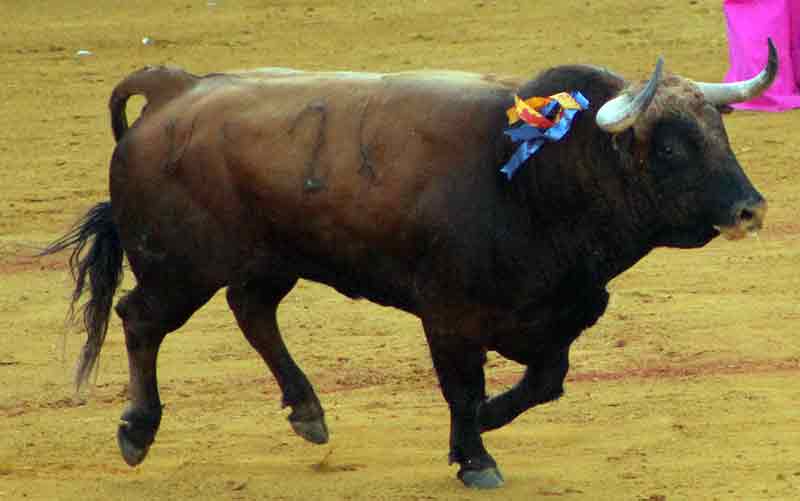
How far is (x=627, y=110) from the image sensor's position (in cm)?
720

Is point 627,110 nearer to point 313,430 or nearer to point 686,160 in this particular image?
point 686,160

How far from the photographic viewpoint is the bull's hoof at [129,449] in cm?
831

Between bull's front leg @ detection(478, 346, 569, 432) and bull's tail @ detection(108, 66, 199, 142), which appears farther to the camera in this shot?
bull's tail @ detection(108, 66, 199, 142)

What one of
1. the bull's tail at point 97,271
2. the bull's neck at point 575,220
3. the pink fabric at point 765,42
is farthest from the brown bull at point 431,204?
the pink fabric at point 765,42

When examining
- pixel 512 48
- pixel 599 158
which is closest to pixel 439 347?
pixel 599 158

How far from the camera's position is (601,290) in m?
7.77

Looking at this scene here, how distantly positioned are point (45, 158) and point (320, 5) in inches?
200

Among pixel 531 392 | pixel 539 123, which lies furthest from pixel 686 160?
pixel 531 392

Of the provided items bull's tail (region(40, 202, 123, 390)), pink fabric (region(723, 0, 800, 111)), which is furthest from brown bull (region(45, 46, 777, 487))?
pink fabric (region(723, 0, 800, 111))

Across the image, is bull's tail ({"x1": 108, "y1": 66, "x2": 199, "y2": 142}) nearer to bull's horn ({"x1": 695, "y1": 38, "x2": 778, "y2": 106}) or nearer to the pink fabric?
bull's horn ({"x1": 695, "y1": 38, "x2": 778, "y2": 106})

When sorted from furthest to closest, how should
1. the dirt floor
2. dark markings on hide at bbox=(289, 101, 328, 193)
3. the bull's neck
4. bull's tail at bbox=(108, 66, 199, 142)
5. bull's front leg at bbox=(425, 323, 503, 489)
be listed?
bull's tail at bbox=(108, 66, 199, 142) < the dirt floor < dark markings on hide at bbox=(289, 101, 328, 193) < bull's front leg at bbox=(425, 323, 503, 489) < the bull's neck

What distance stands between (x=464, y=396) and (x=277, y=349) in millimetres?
1178

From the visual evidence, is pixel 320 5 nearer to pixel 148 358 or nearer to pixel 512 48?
pixel 512 48

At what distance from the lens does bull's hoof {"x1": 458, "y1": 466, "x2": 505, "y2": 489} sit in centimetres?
787
